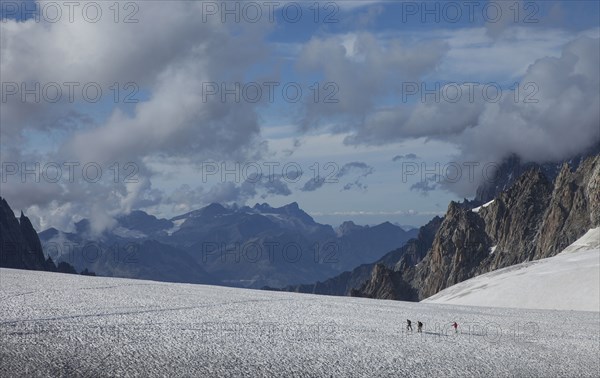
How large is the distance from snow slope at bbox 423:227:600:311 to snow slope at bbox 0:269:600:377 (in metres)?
24.1

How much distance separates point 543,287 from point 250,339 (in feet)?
179

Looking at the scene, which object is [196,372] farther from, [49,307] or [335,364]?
[49,307]

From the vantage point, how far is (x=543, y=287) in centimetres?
7838

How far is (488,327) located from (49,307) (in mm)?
26149

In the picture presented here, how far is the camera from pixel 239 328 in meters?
35.4

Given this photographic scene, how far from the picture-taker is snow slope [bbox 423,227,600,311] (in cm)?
7238

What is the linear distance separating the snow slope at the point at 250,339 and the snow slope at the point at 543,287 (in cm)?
2409

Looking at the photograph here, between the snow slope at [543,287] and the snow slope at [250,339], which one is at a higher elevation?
the snow slope at [250,339]

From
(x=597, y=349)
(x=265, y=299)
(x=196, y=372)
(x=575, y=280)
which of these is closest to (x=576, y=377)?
(x=597, y=349)

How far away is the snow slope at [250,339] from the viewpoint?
89.6 ft

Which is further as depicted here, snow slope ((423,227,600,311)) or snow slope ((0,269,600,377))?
snow slope ((423,227,600,311))

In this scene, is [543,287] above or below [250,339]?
below

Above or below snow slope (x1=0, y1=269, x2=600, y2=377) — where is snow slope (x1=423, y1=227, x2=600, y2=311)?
below

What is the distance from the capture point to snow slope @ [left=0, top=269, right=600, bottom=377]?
89.6 ft
